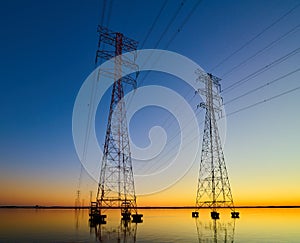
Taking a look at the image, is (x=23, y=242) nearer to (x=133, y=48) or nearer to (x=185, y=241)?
(x=185, y=241)

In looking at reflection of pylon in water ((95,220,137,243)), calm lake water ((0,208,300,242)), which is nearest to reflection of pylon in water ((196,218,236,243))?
calm lake water ((0,208,300,242))

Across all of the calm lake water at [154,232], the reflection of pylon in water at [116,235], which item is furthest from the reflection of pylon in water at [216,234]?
the reflection of pylon in water at [116,235]

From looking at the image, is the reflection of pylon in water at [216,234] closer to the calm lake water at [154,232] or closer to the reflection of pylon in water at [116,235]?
the calm lake water at [154,232]

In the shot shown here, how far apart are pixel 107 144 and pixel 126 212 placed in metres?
16.8

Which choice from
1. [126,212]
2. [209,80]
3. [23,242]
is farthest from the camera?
[209,80]

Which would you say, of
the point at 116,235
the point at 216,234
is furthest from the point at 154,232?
the point at 216,234

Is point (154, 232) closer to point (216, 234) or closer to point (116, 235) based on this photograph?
point (116, 235)

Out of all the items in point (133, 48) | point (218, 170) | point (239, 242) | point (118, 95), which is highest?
point (133, 48)

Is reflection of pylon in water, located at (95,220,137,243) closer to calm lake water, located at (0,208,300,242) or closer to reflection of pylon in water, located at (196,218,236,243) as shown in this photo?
calm lake water, located at (0,208,300,242)

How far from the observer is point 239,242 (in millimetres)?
30531

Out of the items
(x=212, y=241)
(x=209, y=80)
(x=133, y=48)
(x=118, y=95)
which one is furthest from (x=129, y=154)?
(x=209, y=80)

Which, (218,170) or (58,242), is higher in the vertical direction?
(218,170)

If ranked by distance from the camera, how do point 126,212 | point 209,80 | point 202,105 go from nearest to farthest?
point 126,212, point 202,105, point 209,80

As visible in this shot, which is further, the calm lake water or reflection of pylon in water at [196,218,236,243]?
the calm lake water
